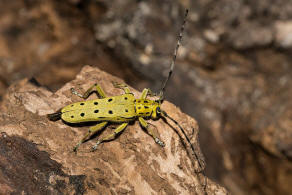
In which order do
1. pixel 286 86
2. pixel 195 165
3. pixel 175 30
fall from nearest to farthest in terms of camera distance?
pixel 195 165 → pixel 286 86 → pixel 175 30

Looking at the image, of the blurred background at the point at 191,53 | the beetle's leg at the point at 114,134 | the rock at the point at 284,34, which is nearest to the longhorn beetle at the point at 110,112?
the beetle's leg at the point at 114,134

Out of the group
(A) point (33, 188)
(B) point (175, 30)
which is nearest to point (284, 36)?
(B) point (175, 30)

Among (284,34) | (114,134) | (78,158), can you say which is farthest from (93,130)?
(284,34)

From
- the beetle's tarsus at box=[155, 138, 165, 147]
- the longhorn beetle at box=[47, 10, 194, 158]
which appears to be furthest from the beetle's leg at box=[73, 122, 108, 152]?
the beetle's tarsus at box=[155, 138, 165, 147]

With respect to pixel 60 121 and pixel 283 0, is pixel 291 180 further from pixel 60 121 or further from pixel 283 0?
pixel 60 121

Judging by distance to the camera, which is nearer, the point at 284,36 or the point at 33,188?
the point at 33,188

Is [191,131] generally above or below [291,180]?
below

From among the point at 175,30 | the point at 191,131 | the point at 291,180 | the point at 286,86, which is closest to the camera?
the point at 191,131
